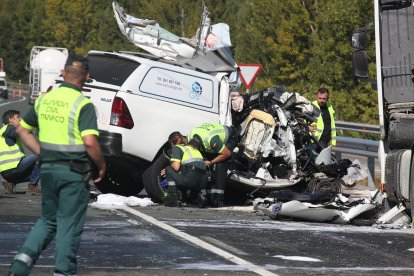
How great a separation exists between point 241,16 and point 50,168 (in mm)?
53473

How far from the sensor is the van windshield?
598 inches

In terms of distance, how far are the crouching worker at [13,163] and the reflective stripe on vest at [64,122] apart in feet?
29.0

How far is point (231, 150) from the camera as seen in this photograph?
50.0ft

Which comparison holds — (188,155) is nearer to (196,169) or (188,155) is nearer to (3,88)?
(196,169)

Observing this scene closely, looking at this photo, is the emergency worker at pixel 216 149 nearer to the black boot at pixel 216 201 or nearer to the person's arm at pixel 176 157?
the black boot at pixel 216 201

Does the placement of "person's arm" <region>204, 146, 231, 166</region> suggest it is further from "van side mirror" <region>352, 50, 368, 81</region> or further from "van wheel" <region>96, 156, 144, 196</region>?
"van side mirror" <region>352, 50, 368, 81</region>

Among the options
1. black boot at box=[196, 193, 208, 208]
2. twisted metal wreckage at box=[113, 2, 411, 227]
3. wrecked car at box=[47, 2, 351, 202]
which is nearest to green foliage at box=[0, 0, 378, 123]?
twisted metal wreckage at box=[113, 2, 411, 227]

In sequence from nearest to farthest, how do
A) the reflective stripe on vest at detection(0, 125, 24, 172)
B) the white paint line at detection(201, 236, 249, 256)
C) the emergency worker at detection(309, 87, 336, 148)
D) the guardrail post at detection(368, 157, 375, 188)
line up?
the white paint line at detection(201, 236, 249, 256) → the reflective stripe on vest at detection(0, 125, 24, 172) → the emergency worker at detection(309, 87, 336, 148) → the guardrail post at detection(368, 157, 375, 188)

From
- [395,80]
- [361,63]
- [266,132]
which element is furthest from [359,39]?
[266,132]

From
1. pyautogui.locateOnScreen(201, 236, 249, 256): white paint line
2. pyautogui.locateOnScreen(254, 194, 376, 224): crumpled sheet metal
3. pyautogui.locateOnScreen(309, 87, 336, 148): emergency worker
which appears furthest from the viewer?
pyautogui.locateOnScreen(309, 87, 336, 148): emergency worker

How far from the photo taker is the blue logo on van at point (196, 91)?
51.4 ft

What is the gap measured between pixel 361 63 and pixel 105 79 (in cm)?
397

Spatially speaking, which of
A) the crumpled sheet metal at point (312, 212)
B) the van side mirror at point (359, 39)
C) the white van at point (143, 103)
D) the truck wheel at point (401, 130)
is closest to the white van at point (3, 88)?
the white van at point (143, 103)

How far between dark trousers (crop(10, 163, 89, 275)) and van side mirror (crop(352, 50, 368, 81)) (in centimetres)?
528
